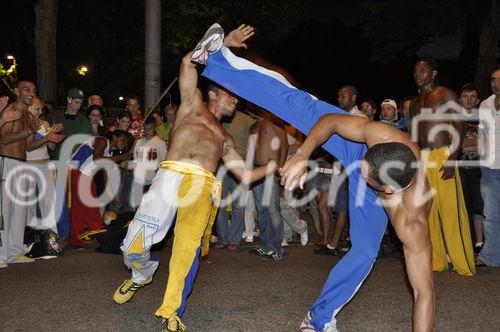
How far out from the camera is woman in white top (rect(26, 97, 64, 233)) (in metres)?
7.17

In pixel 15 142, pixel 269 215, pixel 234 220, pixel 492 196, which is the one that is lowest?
pixel 234 220

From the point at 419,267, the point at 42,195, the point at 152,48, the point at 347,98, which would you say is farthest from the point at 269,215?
the point at 419,267

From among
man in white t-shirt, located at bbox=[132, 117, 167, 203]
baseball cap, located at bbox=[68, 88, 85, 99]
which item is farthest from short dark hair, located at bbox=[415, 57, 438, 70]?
baseball cap, located at bbox=[68, 88, 85, 99]

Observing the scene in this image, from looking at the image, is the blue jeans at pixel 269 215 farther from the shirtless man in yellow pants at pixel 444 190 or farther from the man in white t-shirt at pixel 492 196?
the man in white t-shirt at pixel 492 196

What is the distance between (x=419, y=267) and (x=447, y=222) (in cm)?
317

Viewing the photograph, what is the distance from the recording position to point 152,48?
30.1 feet

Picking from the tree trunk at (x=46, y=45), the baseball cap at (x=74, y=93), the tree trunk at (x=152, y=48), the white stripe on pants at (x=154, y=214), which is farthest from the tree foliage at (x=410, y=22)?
the white stripe on pants at (x=154, y=214)

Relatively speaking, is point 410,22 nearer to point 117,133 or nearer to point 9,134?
point 117,133

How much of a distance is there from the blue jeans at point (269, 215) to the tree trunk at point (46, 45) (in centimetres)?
816

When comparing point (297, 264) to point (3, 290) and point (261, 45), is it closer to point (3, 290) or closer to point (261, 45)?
point (3, 290)

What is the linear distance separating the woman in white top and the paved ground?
29.7 inches

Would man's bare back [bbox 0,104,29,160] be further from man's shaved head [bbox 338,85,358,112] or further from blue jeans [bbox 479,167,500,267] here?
blue jeans [bbox 479,167,500,267]

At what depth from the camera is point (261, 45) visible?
2569cm

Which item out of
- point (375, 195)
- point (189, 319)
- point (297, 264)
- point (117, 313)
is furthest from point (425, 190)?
point (297, 264)
